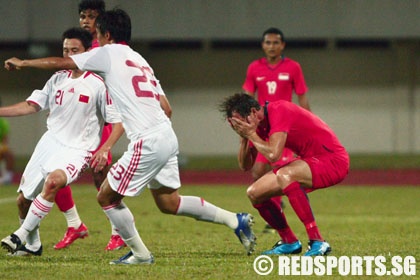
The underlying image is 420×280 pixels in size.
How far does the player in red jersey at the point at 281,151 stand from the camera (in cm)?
796

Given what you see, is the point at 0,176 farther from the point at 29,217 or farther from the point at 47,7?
the point at 29,217

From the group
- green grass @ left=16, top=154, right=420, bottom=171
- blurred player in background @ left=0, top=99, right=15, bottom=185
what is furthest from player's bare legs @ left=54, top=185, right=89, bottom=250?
green grass @ left=16, top=154, right=420, bottom=171

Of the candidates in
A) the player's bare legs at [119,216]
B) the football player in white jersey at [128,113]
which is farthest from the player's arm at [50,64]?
the player's bare legs at [119,216]

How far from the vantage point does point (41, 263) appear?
7875mm

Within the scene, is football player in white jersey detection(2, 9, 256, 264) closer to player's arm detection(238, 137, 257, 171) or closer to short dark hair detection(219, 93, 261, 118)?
short dark hair detection(219, 93, 261, 118)

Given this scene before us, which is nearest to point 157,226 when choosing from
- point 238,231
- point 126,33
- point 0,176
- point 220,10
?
point 238,231

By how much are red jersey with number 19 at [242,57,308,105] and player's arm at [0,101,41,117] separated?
370cm

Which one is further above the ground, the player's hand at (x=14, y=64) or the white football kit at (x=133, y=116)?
the player's hand at (x=14, y=64)

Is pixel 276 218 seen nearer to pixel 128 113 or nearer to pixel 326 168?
pixel 326 168

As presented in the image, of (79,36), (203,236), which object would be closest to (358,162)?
(203,236)

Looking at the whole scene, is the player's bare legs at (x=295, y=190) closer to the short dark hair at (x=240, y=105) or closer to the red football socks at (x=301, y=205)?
the red football socks at (x=301, y=205)

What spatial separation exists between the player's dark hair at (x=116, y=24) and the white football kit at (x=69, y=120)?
1192 millimetres

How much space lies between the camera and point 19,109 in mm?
8695

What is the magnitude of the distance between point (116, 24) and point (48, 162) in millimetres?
1720
